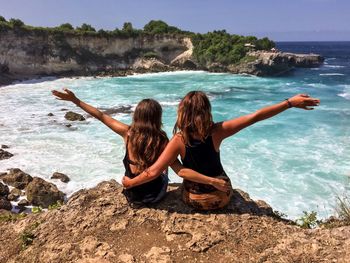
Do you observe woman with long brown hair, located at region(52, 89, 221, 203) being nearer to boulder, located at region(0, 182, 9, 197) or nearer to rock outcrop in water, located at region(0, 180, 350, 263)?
rock outcrop in water, located at region(0, 180, 350, 263)

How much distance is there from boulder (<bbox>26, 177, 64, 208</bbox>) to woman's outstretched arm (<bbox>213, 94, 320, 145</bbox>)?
12339 mm

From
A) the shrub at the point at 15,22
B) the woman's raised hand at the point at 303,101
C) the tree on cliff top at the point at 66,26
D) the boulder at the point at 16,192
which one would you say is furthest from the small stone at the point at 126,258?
the tree on cliff top at the point at 66,26

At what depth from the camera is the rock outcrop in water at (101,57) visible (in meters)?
58.7

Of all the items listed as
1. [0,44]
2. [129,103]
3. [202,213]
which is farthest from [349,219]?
[0,44]

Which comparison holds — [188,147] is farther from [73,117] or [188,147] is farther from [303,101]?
[73,117]

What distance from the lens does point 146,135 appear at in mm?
4637

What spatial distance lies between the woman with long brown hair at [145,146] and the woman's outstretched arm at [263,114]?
577mm

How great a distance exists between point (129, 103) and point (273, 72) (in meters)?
35.8

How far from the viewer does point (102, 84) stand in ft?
172

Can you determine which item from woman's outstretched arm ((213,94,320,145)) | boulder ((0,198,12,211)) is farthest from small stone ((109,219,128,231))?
boulder ((0,198,12,211))

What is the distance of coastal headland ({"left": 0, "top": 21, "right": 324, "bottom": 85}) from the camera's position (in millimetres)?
59406

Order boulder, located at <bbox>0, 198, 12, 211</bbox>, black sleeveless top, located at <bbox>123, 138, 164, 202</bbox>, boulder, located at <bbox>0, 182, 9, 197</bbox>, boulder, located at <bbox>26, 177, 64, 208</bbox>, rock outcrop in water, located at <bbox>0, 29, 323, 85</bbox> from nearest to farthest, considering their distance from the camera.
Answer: black sleeveless top, located at <bbox>123, 138, 164, 202</bbox>, boulder, located at <bbox>0, 198, 12, 211</bbox>, boulder, located at <bbox>26, 177, 64, 208</bbox>, boulder, located at <bbox>0, 182, 9, 197</bbox>, rock outcrop in water, located at <bbox>0, 29, 323, 85</bbox>

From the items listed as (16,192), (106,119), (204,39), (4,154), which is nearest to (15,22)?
(204,39)

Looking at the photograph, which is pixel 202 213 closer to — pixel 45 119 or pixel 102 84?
pixel 45 119
